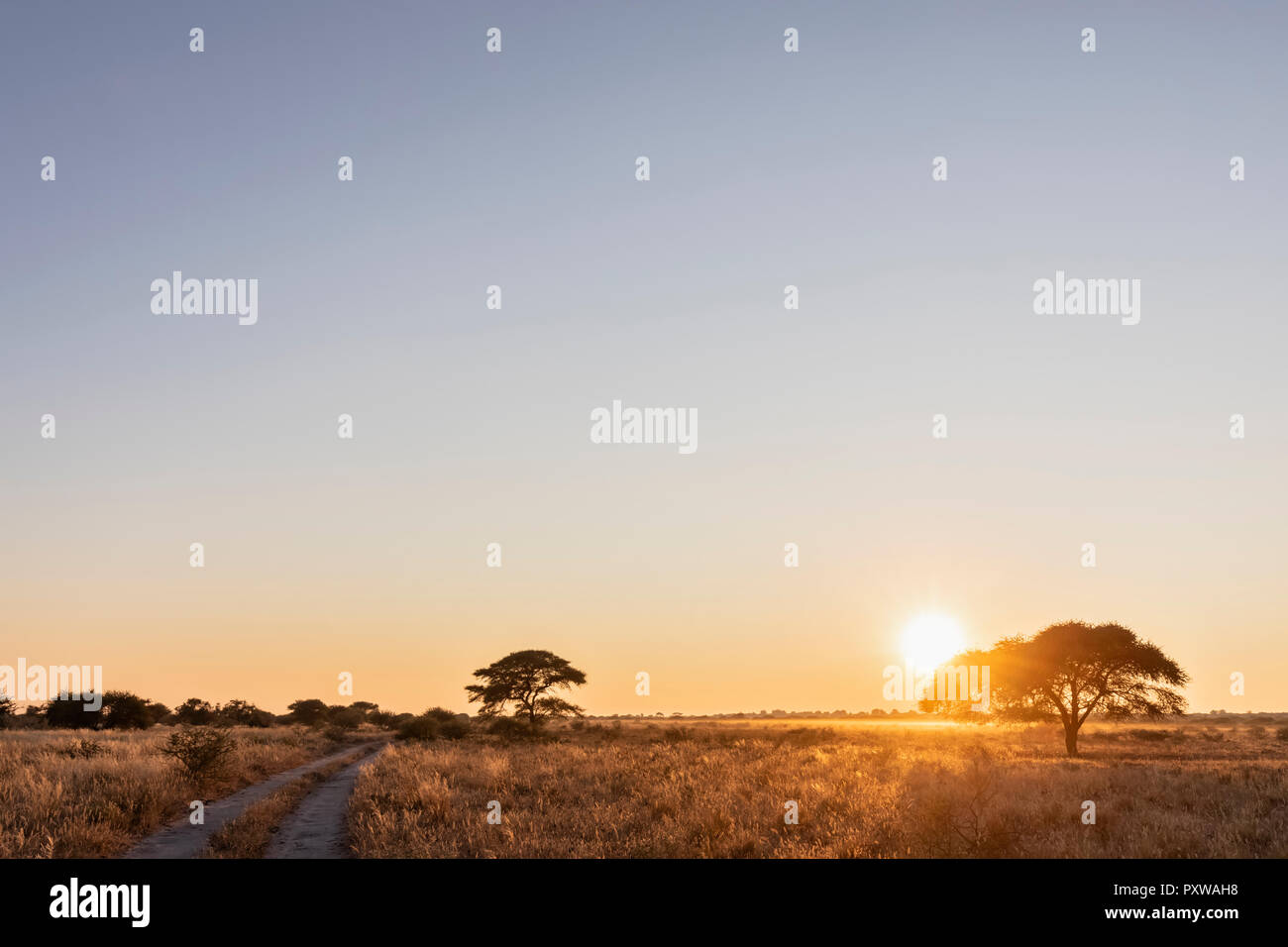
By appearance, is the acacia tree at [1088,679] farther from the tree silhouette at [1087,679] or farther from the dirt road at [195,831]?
the dirt road at [195,831]

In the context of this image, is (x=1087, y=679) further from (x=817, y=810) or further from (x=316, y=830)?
(x=316, y=830)

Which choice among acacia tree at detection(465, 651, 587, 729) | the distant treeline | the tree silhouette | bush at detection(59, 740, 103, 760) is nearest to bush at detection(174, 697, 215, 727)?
the distant treeline

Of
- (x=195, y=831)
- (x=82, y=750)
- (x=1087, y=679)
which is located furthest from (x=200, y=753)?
(x=1087, y=679)

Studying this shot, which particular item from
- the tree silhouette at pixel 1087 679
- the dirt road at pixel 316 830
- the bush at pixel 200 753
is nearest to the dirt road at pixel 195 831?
the dirt road at pixel 316 830

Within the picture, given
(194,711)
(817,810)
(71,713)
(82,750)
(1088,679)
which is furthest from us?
(194,711)

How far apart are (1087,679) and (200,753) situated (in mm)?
42745

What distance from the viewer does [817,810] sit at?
17.9 m
